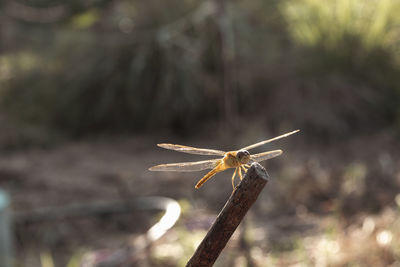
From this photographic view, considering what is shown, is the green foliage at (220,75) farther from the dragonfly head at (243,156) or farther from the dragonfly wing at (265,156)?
the dragonfly head at (243,156)

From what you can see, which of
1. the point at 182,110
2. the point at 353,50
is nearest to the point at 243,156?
the point at 182,110

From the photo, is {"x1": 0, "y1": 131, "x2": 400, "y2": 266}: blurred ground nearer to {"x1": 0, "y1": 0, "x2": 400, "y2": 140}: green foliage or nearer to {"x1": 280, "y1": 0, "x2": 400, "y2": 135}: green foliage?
{"x1": 0, "y1": 0, "x2": 400, "y2": 140}: green foliage

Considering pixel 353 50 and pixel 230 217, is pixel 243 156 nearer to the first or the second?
pixel 230 217

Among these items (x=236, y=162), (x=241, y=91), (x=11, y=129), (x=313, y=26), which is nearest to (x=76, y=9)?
(x=11, y=129)

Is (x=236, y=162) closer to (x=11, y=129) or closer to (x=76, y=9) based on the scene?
(x=76, y=9)

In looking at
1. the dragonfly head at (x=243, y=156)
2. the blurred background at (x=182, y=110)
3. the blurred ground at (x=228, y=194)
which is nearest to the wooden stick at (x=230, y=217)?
the dragonfly head at (x=243, y=156)

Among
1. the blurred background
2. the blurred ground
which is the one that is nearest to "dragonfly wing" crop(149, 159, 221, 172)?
the blurred ground
